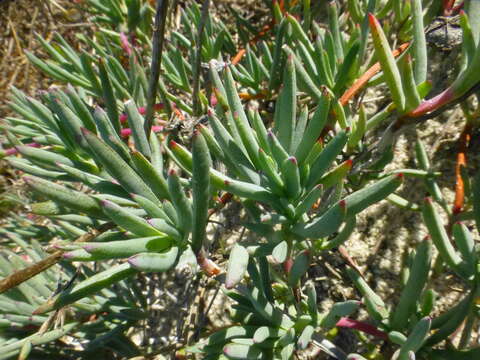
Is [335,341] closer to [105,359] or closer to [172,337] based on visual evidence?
[172,337]

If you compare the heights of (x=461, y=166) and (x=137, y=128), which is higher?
(x=461, y=166)

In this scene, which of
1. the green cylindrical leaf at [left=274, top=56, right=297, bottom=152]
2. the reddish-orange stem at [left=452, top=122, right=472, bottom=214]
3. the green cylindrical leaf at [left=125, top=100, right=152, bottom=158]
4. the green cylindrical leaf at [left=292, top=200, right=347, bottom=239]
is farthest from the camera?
the reddish-orange stem at [left=452, top=122, right=472, bottom=214]

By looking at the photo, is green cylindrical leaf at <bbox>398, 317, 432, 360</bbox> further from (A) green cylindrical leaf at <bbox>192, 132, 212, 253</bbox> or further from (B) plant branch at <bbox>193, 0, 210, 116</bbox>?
(B) plant branch at <bbox>193, 0, 210, 116</bbox>

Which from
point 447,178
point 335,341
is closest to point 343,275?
point 335,341

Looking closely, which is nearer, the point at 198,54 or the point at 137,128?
the point at 137,128

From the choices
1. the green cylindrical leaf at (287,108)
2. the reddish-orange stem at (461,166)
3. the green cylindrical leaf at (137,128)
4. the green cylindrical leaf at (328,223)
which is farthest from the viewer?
the reddish-orange stem at (461,166)

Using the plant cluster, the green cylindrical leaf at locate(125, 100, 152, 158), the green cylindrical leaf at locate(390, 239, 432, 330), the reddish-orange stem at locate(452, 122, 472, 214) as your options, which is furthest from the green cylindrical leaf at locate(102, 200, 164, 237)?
the reddish-orange stem at locate(452, 122, 472, 214)

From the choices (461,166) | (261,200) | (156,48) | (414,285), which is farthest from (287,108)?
(461,166)

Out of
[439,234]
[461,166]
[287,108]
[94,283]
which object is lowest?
[94,283]

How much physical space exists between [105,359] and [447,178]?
1.25 m

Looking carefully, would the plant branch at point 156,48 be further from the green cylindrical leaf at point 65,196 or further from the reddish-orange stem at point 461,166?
the reddish-orange stem at point 461,166

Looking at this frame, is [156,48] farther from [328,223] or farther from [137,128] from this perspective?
[328,223]

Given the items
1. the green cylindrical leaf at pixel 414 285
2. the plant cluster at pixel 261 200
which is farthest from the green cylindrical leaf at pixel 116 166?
the green cylindrical leaf at pixel 414 285

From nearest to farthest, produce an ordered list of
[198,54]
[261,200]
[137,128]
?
[261,200] < [137,128] < [198,54]
